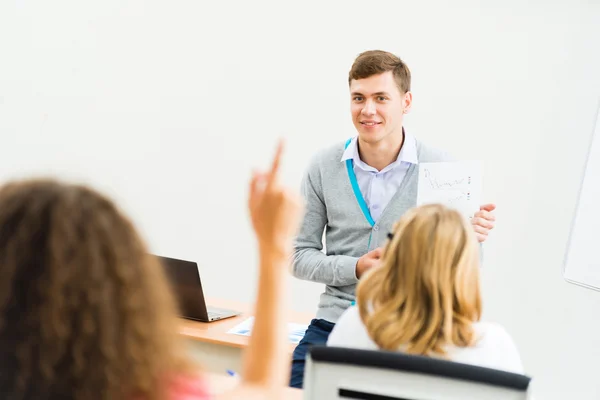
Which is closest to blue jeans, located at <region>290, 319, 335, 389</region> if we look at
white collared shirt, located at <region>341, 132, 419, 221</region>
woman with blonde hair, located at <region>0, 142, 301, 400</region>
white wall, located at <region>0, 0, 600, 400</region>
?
white collared shirt, located at <region>341, 132, 419, 221</region>

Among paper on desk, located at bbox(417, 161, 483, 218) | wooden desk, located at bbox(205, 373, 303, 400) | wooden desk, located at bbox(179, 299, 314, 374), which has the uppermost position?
Result: paper on desk, located at bbox(417, 161, 483, 218)

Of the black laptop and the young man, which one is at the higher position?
the young man

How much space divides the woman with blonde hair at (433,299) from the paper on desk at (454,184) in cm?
80

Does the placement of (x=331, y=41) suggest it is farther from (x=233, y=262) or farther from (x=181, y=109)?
(x=233, y=262)

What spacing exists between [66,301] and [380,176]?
209 centimetres

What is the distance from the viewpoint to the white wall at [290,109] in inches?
136

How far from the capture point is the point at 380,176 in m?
2.83

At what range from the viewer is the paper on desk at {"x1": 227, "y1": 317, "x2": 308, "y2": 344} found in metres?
2.53

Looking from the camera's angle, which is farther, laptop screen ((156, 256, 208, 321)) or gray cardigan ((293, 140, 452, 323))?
gray cardigan ((293, 140, 452, 323))

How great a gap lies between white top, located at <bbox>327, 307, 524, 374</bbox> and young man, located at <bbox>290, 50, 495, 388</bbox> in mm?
1026

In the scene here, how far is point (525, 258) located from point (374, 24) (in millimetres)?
1454

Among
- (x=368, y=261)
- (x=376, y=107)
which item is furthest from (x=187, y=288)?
(x=376, y=107)

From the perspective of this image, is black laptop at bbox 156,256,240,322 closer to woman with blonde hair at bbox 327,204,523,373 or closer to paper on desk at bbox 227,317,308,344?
paper on desk at bbox 227,317,308,344

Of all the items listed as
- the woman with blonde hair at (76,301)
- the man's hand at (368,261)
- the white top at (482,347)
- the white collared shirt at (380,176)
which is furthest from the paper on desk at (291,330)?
the woman with blonde hair at (76,301)
